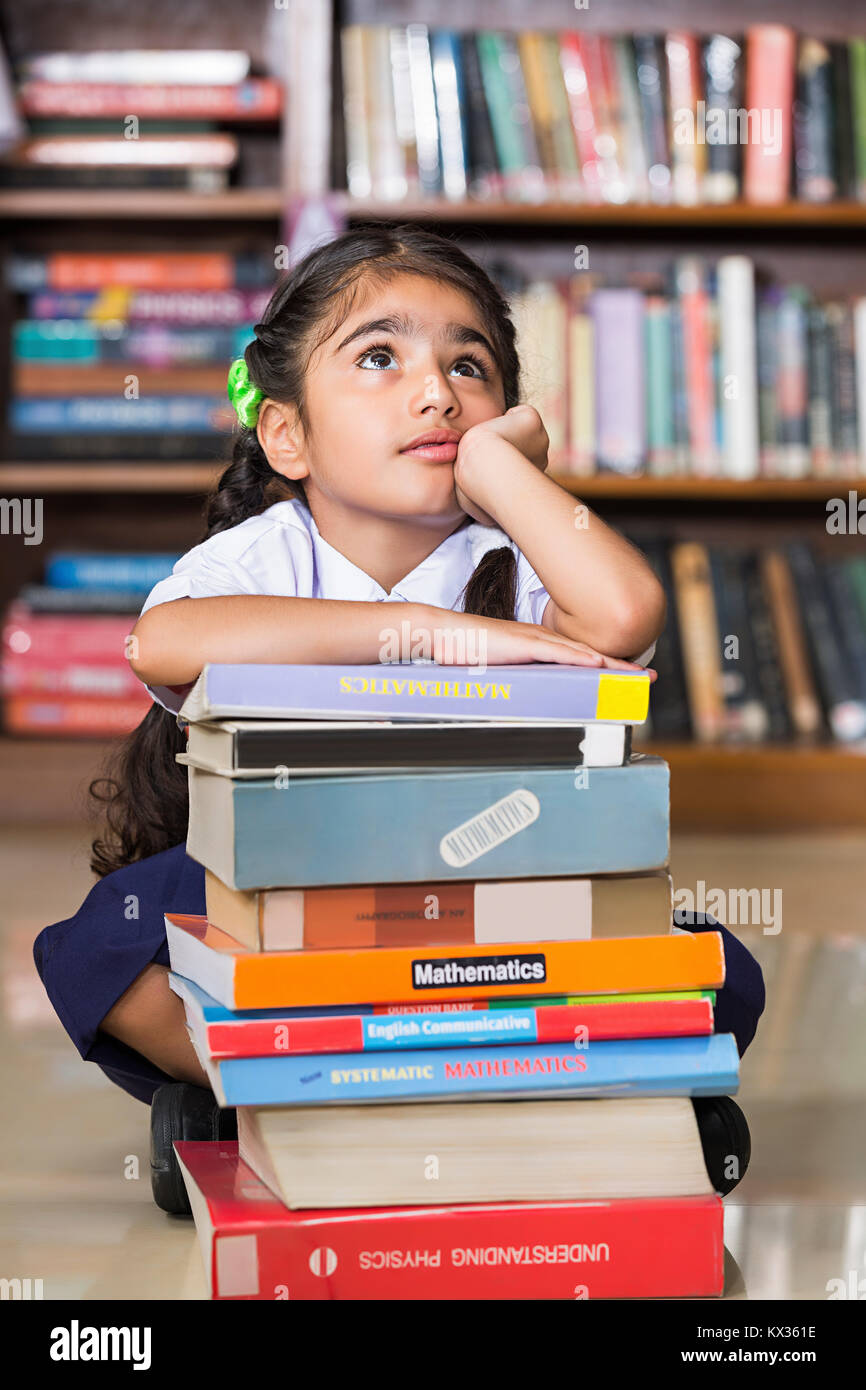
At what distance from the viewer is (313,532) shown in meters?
1.12

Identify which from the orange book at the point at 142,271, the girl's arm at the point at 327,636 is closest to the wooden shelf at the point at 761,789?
the orange book at the point at 142,271

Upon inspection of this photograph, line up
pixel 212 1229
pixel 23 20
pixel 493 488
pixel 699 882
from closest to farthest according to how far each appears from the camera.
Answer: pixel 212 1229, pixel 493 488, pixel 699 882, pixel 23 20

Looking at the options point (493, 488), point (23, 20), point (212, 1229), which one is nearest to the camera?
point (212, 1229)

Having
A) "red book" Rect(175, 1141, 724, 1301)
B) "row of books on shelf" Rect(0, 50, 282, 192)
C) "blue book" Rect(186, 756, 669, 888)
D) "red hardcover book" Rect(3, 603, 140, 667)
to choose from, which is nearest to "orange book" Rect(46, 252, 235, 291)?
"row of books on shelf" Rect(0, 50, 282, 192)

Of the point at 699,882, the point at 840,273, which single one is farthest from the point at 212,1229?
the point at 840,273

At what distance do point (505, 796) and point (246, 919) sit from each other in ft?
0.49

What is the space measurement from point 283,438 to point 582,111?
1.56 meters

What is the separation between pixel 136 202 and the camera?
256 centimetres

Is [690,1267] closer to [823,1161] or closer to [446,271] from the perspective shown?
[823,1161]

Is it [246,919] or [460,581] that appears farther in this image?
[460,581]

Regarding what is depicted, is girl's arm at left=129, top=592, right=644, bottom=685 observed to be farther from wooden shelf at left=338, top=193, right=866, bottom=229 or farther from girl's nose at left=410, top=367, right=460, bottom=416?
wooden shelf at left=338, top=193, right=866, bottom=229

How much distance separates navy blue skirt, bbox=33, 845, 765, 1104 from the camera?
1.01m

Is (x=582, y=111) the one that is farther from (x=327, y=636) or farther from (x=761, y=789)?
(x=327, y=636)

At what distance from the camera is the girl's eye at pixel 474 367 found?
1069 millimetres
